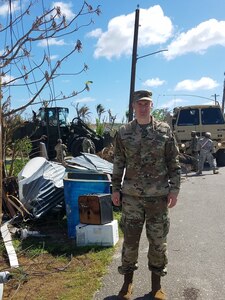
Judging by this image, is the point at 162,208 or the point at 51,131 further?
the point at 51,131

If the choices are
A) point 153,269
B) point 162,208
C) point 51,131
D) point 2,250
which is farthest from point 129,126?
point 51,131

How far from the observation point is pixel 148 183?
3783 mm

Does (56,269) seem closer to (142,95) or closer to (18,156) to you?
(142,95)

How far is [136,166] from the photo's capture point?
3820 mm

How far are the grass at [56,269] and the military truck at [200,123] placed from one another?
10.4 meters

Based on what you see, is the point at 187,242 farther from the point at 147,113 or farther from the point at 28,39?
the point at 28,39

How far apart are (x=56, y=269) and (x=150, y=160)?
1.81 metres

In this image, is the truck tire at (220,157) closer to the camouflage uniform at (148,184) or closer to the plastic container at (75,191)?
the plastic container at (75,191)

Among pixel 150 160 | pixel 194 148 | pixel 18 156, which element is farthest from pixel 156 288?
pixel 194 148

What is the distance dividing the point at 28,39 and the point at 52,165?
15.7ft

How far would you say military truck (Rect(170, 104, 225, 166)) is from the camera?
16.0 m

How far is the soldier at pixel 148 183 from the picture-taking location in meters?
3.78

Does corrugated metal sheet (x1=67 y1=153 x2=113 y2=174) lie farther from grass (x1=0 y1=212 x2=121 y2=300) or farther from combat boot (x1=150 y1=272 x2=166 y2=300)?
combat boot (x1=150 y1=272 x2=166 y2=300)

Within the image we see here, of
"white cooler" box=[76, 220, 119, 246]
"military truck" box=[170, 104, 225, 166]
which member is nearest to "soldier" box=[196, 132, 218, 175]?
"military truck" box=[170, 104, 225, 166]
